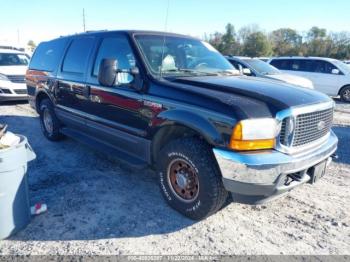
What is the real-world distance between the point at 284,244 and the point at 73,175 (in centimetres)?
296

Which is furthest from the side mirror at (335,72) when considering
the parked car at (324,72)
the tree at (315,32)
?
the tree at (315,32)

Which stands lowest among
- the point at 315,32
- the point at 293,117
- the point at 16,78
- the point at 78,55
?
the point at 16,78

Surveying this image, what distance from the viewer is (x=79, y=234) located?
305cm

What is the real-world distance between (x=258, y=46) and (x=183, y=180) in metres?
50.8

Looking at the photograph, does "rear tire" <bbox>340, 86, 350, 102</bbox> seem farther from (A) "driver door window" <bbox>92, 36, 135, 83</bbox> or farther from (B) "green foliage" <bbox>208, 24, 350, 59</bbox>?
(B) "green foliage" <bbox>208, 24, 350, 59</bbox>

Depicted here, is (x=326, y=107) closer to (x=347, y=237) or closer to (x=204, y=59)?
(x=347, y=237)

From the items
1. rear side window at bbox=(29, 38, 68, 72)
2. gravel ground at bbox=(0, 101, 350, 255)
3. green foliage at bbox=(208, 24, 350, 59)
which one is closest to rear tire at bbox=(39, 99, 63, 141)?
rear side window at bbox=(29, 38, 68, 72)

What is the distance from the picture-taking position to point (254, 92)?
313 cm

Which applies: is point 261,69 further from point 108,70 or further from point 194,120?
point 194,120

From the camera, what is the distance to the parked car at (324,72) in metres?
12.5

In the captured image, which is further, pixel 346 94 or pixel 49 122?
pixel 346 94

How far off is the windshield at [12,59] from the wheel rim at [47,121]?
629 cm

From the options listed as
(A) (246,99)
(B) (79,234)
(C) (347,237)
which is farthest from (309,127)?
(B) (79,234)

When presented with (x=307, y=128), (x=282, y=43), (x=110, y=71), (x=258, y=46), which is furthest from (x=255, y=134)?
(x=282, y=43)
